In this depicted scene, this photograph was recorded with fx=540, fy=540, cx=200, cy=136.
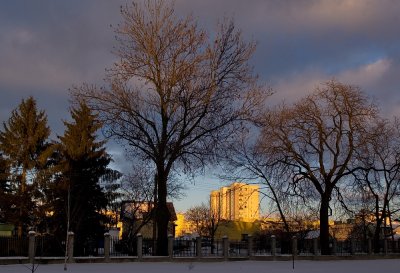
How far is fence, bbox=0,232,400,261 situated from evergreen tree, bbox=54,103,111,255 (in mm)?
2977

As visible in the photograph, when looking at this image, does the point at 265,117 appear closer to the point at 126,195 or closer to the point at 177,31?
the point at 177,31

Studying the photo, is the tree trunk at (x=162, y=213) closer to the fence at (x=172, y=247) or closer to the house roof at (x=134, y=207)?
the fence at (x=172, y=247)

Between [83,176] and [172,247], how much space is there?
1135 cm

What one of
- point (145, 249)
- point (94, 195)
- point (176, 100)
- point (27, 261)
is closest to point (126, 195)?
point (94, 195)

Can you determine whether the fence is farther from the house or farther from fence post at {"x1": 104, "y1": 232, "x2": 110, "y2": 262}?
the house

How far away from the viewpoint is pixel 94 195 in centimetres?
4131

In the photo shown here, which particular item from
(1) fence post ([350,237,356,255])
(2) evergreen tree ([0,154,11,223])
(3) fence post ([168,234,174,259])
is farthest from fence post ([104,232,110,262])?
(1) fence post ([350,237,356,255])

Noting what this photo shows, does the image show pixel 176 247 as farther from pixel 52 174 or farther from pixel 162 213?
pixel 52 174

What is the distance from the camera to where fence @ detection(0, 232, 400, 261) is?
30.6m

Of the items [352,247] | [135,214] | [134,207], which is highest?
[134,207]

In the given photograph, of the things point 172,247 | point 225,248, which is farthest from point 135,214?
point 172,247

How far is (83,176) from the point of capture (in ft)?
133

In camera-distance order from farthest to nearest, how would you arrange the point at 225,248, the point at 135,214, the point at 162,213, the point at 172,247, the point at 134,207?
1. the point at 134,207
2. the point at 135,214
3. the point at 162,213
4. the point at 225,248
5. the point at 172,247

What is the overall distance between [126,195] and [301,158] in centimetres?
2200
